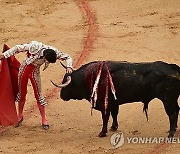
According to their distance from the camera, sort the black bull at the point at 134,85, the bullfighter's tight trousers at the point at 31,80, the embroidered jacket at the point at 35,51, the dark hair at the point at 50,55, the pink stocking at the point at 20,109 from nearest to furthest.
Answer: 1. the black bull at the point at 134,85
2. the dark hair at the point at 50,55
3. the embroidered jacket at the point at 35,51
4. the bullfighter's tight trousers at the point at 31,80
5. the pink stocking at the point at 20,109

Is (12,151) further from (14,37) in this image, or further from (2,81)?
(14,37)

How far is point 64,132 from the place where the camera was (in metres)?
9.38

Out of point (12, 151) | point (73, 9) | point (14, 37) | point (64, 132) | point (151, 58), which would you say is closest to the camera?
point (12, 151)

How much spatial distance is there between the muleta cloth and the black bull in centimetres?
80

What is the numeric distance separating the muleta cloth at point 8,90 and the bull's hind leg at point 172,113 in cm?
210

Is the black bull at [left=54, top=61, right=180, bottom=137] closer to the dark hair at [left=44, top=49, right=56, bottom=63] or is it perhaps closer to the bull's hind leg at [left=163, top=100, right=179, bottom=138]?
the bull's hind leg at [left=163, top=100, right=179, bottom=138]

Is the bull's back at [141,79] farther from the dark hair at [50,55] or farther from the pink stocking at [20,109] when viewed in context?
the pink stocking at [20,109]

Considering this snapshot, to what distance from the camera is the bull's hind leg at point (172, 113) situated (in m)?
8.63

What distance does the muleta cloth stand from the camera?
369 inches

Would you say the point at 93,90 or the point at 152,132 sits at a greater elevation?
the point at 93,90

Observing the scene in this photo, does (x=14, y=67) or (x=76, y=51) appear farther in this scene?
(x=76, y=51)

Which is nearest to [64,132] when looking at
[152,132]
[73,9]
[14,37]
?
[152,132]

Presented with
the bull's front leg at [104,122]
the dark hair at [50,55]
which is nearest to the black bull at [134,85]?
the bull's front leg at [104,122]

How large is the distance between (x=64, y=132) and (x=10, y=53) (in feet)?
4.26
